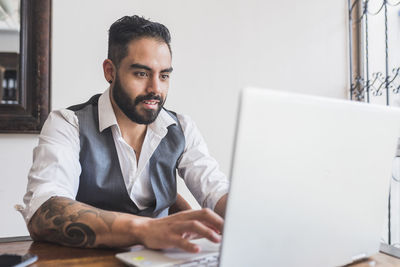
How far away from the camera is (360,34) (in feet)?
8.07

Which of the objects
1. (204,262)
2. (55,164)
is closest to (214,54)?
(55,164)

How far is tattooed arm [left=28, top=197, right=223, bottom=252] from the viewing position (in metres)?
0.72

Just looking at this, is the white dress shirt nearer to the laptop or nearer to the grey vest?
the grey vest

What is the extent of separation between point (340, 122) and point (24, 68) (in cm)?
173

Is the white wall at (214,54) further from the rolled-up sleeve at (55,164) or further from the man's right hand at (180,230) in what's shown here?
the man's right hand at (180,230)

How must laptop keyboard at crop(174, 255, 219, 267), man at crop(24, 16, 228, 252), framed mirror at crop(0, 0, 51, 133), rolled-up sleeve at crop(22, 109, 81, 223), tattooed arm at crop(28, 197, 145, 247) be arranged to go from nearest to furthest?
laptop keyboard at crop(174, 255, 219, 267) → tattooed arm at crop(28, 197, 145, 247) → rolled-up sleeve at crop(22, 109, 81, 223) → man at crop(24, 16, 228, 252) → framed mirror at crop(0, 0, 51, 133)

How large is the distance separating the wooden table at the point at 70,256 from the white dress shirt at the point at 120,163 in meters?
0.11

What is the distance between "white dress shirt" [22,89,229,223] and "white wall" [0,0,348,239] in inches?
29.3

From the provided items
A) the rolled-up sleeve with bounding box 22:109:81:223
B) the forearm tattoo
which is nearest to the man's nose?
the rolled-up sleeve with bounding box 22:109:81:223

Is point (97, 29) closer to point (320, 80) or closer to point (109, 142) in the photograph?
point (109, 142)

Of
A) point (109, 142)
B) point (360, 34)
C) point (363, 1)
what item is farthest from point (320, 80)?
point (109, 142)

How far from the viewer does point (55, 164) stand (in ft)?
3.51

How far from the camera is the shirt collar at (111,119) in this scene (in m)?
1.29

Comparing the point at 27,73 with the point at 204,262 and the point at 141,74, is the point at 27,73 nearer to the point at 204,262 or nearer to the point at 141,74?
the point at 141,74
